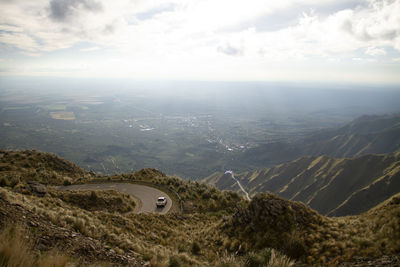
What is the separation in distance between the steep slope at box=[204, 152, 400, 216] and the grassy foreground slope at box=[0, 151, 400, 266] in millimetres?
67466

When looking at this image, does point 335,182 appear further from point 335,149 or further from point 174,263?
point 335,149

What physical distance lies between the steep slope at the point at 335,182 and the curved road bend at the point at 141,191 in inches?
2560

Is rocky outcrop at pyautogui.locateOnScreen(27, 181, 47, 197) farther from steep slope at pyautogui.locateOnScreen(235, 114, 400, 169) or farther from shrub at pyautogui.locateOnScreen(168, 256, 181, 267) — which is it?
steep slope at pyautogui.locateOnScreen(235, 114, 400, 169)

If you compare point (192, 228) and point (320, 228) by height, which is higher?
point (320, 228)

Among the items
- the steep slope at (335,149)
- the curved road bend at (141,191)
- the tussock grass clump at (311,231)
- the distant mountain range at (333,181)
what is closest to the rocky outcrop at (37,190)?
the curved road bend at (141,191)

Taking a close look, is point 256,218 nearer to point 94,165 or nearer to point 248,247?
point 248,247

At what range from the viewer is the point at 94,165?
14312cm

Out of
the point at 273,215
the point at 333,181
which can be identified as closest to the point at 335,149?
the point at 333,181

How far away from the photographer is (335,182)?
293ft

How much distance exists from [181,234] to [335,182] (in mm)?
93105

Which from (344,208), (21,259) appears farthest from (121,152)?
(21,259)

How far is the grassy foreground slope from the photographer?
21.4 ft

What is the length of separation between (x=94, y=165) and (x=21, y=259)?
154585 mm

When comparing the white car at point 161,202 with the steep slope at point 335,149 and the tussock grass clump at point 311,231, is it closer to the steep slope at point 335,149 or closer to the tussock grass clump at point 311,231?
the tussock grass clump at point 311,231
